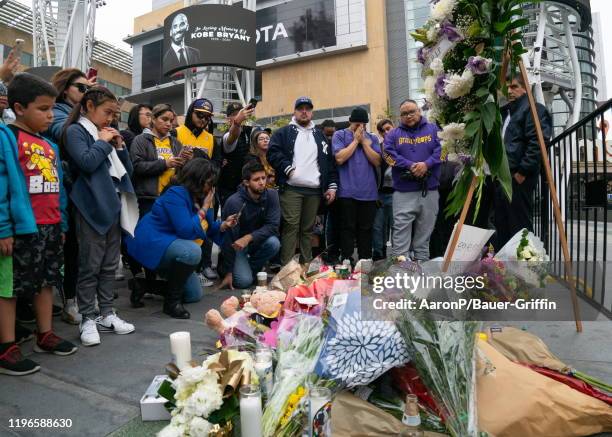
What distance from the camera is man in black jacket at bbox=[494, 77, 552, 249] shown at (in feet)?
11.5

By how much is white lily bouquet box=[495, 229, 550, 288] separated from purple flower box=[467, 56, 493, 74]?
1.12 meters

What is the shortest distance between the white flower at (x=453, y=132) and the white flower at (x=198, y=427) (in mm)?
1780

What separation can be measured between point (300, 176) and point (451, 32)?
7.85 ft

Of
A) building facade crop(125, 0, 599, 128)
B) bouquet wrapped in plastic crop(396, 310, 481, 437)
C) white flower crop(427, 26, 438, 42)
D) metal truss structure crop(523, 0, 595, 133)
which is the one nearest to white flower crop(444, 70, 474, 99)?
white flower crop(427, 26, 438, 42)

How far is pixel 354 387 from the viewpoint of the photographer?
1.66 meters

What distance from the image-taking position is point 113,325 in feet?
9.39

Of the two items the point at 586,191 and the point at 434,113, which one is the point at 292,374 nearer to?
the point at 434,113

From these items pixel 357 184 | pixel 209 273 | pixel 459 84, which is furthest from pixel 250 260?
pixel 459 84

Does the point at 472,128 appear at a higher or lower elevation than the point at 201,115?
lower

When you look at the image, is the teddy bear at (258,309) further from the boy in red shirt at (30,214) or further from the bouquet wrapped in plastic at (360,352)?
the boy in red shirt at (30,214)

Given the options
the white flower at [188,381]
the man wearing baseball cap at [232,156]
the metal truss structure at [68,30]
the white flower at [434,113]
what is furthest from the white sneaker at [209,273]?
the metal truss structure at [68,30]

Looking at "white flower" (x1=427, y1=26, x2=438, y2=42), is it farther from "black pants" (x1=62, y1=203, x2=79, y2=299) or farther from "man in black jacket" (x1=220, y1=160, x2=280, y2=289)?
"black pants" (x1=62, y1=203, x2=79, y2=299)

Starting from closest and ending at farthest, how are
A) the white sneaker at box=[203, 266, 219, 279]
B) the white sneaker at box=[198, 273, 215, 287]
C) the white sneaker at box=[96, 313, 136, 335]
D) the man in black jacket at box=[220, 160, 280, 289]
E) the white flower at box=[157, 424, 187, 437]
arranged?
1. the white flower at box=[157, 424, 187, 437]
2. the white sneaker at box=[96, 313, 136, 335]
3. the man in black jacket at box=[220, 160, 280, 289]
4. the white sneaker at box=[198, 273, 215, 287]
5. the white sneaker at box=[203, 266, 219, 279]

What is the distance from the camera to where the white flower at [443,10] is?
217 centimetres
